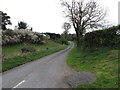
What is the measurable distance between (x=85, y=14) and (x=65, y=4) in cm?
679

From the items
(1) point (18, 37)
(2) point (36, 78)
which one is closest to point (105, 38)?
(2) point (36, 78)

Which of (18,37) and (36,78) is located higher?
(18,37)

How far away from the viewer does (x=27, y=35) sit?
43188mm

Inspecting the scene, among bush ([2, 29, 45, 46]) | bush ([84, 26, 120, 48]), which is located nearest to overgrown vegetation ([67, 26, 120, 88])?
bush ([84, 26, 120, 48])

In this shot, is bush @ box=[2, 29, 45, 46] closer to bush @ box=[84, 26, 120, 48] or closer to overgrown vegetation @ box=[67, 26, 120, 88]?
bush @ box=[84, 26, 120, 48]

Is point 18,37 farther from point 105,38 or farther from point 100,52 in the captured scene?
point 100,52

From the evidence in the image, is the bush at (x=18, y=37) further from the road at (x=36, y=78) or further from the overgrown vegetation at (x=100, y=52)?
the road at (x=36, y=78)

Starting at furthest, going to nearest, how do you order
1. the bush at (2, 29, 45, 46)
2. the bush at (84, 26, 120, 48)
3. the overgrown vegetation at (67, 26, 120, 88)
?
the bush at (2, 29, 45, 46) < the bush at (84, 26, 120, 48) < the overgrown vegetation at (67, 26, 120, 88)

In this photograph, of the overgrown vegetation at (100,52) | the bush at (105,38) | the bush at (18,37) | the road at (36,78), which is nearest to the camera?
the road at (36,78)

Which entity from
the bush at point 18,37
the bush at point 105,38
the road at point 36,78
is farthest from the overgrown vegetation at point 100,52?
the bush at point 18,37

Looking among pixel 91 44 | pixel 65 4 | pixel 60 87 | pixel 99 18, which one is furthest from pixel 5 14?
pixel 60 87

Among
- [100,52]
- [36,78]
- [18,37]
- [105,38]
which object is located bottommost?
[36,78]

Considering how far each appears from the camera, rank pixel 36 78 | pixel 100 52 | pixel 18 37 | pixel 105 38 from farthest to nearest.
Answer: pixel 18 37, pixel 105 38, pixel 100 52, pixel 36 78

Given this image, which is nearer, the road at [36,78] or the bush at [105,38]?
the road at [36,78]
